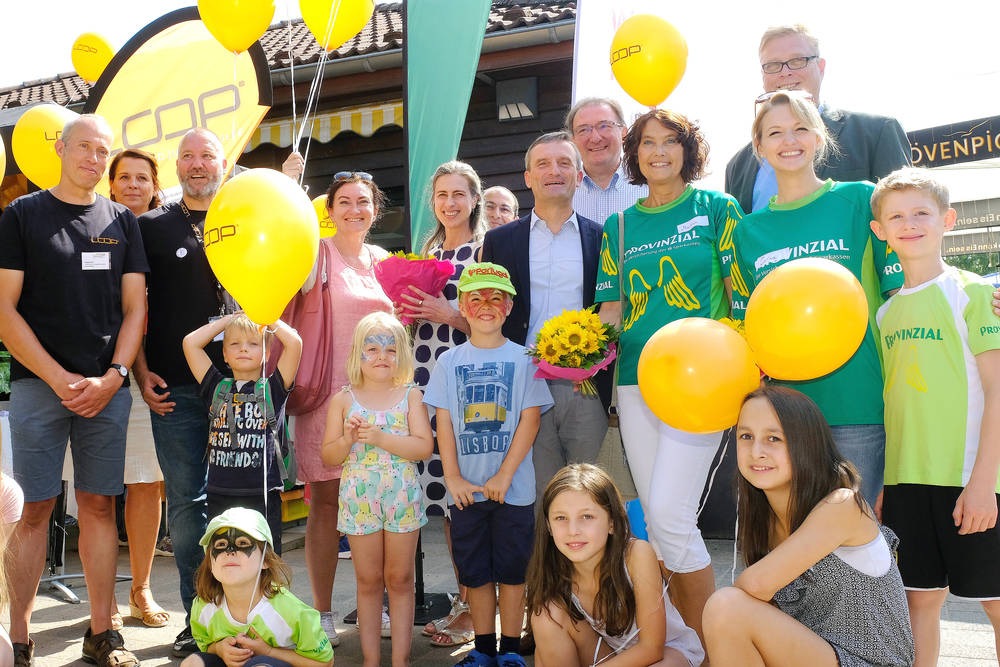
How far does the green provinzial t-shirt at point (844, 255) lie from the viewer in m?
2.36

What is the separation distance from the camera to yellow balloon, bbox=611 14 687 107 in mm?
3414

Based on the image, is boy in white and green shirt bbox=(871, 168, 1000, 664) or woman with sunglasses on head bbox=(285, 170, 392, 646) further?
woman with sunglasses on head bbox=(285, 170, 392, 646)

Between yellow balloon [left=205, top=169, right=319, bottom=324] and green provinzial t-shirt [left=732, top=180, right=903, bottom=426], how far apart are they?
148 cm

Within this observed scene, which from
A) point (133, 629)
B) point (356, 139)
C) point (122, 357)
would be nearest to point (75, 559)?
point (133, 629)

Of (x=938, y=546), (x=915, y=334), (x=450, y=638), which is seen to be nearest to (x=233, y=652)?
(x=450, y=638)

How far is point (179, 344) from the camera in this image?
3320mm

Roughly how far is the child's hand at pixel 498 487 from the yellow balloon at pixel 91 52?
17.5 ft

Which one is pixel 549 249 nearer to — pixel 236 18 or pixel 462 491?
pixel 462 491

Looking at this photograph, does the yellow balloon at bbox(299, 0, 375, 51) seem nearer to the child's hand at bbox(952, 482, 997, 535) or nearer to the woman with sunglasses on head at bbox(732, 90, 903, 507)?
the woman with sunglasses on head at bbox(732, 90, 903, 507)

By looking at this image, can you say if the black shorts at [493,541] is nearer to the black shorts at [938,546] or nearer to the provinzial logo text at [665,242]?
the provinzial logo text at [665,242]

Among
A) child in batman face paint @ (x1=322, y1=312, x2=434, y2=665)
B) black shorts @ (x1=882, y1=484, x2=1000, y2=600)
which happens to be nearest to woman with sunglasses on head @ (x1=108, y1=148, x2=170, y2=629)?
child in batman face paint @ (x1=322, y1=312, x2=434, y2=665)

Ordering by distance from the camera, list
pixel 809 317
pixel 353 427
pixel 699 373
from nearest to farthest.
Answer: pixel 809 317
pixel 699 373
pixel 353 427

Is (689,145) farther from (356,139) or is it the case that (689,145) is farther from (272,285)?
(356,139)

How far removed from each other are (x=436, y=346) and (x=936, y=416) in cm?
198
